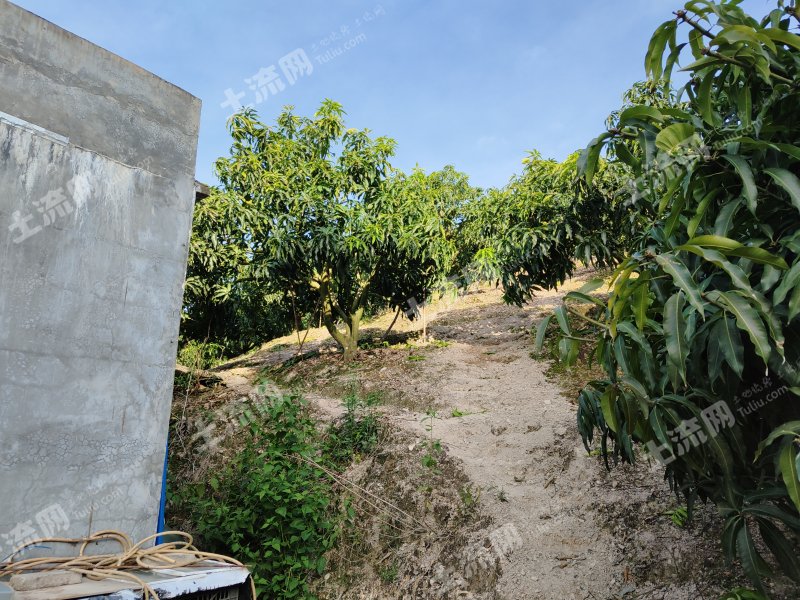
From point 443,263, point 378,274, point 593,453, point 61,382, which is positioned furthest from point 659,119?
point 378,274

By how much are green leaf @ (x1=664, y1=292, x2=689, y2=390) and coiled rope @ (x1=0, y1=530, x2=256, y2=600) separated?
205 centimetres

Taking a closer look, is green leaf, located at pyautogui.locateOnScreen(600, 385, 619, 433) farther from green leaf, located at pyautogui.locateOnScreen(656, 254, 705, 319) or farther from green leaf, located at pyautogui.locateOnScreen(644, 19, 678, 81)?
green leaf, located at pyautogui.locateOnScreen(644, 19, 678, 81)

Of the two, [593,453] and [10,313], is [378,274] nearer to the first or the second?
[593,453]

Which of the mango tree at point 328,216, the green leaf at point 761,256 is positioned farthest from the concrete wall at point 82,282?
the mango tree at point 328,216

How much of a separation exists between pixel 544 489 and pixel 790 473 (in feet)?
12.0

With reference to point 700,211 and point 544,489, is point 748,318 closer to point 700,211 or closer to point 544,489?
point 700,211

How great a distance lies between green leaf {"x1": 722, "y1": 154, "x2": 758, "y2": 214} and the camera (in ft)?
6.34

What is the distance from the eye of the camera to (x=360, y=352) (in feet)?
37.0

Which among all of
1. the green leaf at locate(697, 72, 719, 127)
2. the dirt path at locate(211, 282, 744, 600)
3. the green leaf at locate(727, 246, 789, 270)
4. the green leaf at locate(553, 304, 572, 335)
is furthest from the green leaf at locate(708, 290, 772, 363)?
the dirt path at locate(211, 282, 744, 600)

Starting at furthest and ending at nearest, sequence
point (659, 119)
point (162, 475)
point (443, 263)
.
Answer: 1. point (443, 263)
2. point (162, 475)
3. point (659, 119)

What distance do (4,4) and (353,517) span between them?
4.65m

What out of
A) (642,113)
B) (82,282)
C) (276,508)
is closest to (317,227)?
(276,508)

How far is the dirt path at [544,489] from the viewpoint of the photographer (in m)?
3.96

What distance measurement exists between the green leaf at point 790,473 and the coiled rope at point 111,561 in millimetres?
2195
